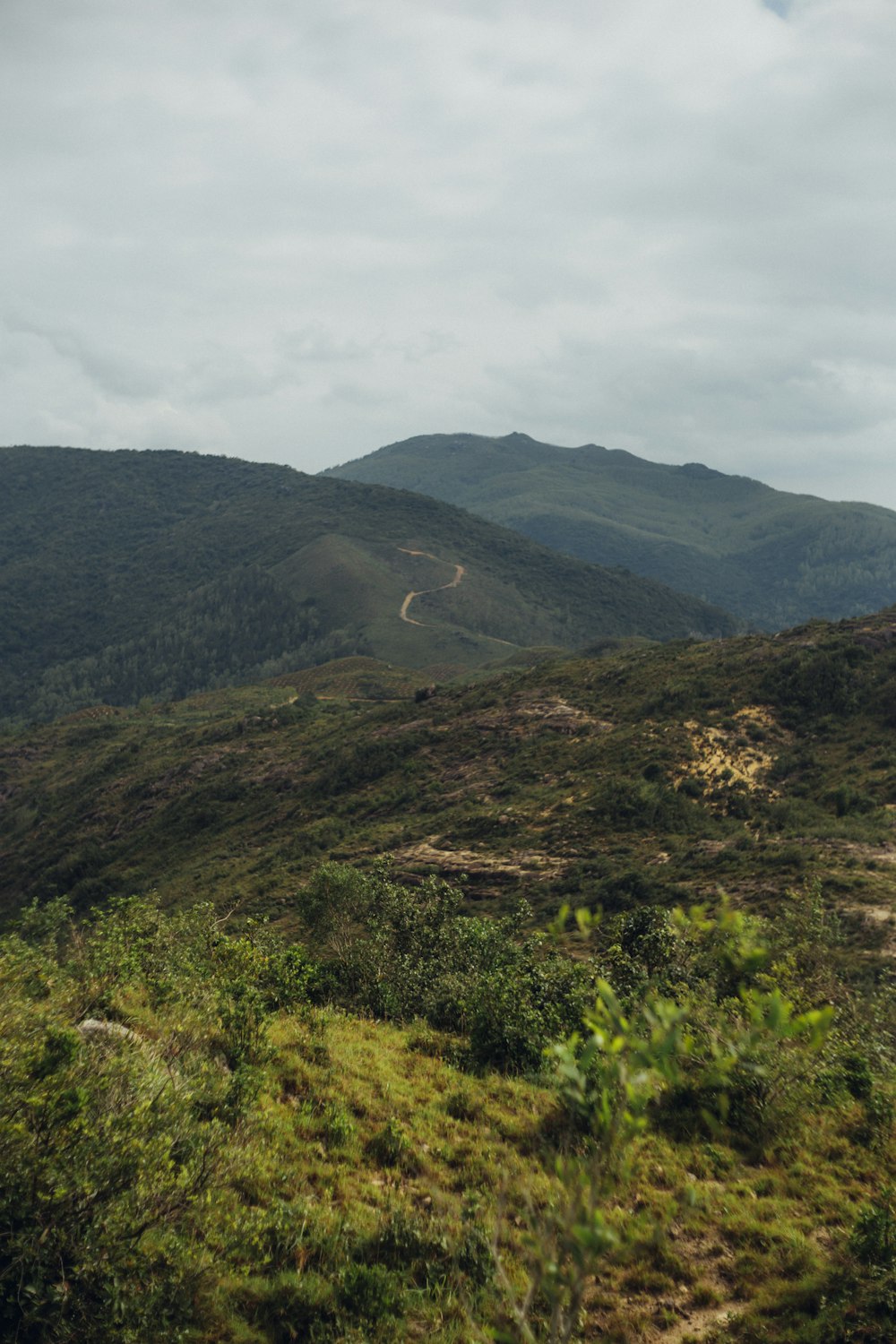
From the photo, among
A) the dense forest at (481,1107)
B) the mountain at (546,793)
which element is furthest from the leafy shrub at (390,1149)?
the mountain at (546,793)

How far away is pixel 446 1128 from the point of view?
1733 cm

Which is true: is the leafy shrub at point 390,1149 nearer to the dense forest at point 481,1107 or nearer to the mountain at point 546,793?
the dense forest at point 481,1107

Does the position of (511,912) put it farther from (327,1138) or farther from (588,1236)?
(588,1236)

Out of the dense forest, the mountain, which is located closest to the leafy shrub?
the dense forest

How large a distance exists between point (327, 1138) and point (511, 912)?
31172 mm

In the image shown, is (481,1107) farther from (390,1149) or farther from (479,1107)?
(390,1149)

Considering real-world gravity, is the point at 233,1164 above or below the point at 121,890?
above

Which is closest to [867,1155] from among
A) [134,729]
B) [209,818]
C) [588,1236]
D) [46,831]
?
[588,1236]

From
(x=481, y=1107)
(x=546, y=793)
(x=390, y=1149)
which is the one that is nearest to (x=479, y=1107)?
(x=481, y=1107)

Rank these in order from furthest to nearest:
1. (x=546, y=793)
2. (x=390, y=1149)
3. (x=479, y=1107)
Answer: (x=546, y=793) → (x=479, y=1107) → (x=390, y=1149)

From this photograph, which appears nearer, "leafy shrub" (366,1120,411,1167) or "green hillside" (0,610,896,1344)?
"green hillside" (0,610,896,1344)

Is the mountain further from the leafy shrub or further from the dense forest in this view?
the leafy shrub

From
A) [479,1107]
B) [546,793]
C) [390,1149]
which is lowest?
[546,793]

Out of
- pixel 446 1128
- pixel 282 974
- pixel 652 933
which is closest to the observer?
pixel 446 1128
